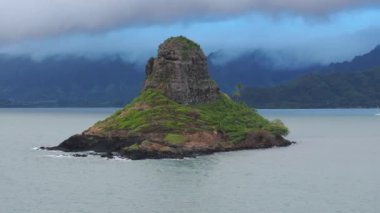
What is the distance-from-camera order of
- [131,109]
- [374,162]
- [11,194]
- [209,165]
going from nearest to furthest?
[11,194] < [209,165] < [374,162] < [131,109]

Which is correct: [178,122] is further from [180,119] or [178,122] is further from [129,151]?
[129,151]

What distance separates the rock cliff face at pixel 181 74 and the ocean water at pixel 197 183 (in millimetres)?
37464

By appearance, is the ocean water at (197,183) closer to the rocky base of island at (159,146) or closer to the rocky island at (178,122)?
the rocky base of island at (159,146)

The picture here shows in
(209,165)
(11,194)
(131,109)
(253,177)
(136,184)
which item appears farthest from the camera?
(131,109)

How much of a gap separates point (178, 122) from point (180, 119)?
2768 mm

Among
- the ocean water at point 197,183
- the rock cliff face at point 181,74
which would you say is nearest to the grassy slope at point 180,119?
the rock cliff face at point 181,74

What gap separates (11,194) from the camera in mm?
99438

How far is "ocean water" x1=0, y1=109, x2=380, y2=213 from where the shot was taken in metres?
89.1

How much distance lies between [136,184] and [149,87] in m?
87.7

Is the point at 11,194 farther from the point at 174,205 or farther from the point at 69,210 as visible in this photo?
the point at 174,205

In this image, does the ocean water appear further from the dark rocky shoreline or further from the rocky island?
the rocky island

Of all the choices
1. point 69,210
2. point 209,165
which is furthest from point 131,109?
point 69,210

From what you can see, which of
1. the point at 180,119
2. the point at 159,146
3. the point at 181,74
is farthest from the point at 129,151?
the point at 181,74

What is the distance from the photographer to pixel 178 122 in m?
166
